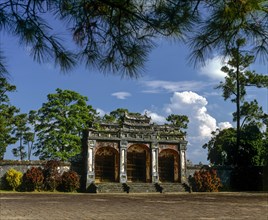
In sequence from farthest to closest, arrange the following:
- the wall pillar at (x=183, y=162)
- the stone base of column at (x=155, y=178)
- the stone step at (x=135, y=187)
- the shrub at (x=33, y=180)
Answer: the wall pillar at (x=183, y=162), the stone base of column at (x=155, y=178), the stone step at (x=135, y=187), the shrub at (x=33, y=180)

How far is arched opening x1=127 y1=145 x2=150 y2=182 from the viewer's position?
2455 cm

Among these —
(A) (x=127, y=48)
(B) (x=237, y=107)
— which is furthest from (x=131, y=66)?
(B) (x=237, y=107)

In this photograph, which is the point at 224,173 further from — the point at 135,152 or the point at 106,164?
the point at 106,164

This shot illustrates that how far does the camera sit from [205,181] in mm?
24844

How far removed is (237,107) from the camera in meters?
28.6

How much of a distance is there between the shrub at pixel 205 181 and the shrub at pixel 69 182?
817 cm

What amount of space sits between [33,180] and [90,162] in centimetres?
385

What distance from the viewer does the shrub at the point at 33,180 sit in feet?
68.6

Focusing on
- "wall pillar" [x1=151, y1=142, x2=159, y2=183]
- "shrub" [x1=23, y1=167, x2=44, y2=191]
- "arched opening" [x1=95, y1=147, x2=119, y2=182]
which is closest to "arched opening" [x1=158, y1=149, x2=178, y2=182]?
"wall pillar" [x1=151, y1=142, x2=159, y2=183]

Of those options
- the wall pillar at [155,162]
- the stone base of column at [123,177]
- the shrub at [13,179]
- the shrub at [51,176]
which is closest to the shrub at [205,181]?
the wall pillar at [155,162]

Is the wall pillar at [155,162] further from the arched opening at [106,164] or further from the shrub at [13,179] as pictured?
the shrub at [13,179]

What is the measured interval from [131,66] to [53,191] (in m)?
18.3

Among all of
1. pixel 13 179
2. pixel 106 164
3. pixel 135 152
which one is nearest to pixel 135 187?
pixel 106 164

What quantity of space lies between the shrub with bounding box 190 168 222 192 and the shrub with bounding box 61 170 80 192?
26.8 ft
